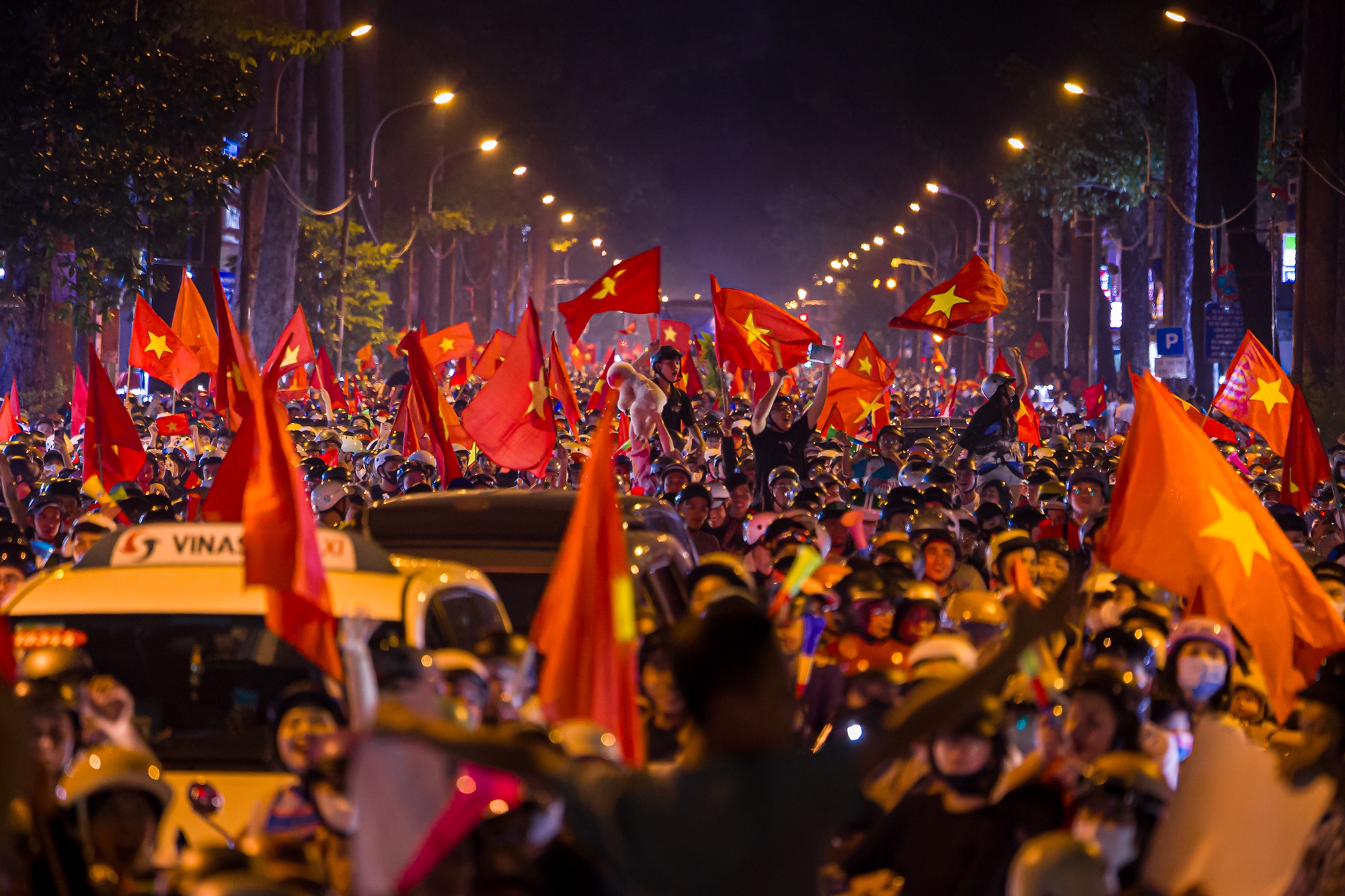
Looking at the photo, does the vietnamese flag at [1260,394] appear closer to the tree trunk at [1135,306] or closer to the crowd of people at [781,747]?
the crowd of people at [781,747]

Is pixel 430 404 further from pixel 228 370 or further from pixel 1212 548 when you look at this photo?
pixel 1212 548

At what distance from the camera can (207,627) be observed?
563 centimetres

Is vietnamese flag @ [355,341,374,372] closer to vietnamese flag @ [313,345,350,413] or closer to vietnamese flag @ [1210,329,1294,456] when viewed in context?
vietnamese flag @ [313,345,350,413]

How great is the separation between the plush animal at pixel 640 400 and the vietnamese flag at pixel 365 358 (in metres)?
29.2

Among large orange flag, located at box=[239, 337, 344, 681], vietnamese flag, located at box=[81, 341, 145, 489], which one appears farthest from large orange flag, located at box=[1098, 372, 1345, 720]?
vietnamese flag, located at box=[81, 341, 145, 489]

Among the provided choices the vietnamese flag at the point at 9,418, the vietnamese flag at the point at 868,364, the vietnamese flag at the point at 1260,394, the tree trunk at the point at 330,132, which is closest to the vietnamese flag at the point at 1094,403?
the vietnamese flag at the point at 868,364

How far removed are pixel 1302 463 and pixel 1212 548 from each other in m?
6.17

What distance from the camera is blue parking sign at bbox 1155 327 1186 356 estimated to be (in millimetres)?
30797

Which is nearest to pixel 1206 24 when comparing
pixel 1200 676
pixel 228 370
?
pixel 228 370

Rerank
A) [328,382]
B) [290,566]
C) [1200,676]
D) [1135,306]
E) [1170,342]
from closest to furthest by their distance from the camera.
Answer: [290,566], [1200,676], [328,382], [1170,342], [1135,306]

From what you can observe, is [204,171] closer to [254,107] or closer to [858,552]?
[254,107]

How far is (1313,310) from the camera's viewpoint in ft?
87.6

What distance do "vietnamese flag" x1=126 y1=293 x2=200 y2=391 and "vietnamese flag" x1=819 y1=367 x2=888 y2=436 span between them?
6.96m

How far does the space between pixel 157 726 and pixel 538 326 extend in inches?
378
